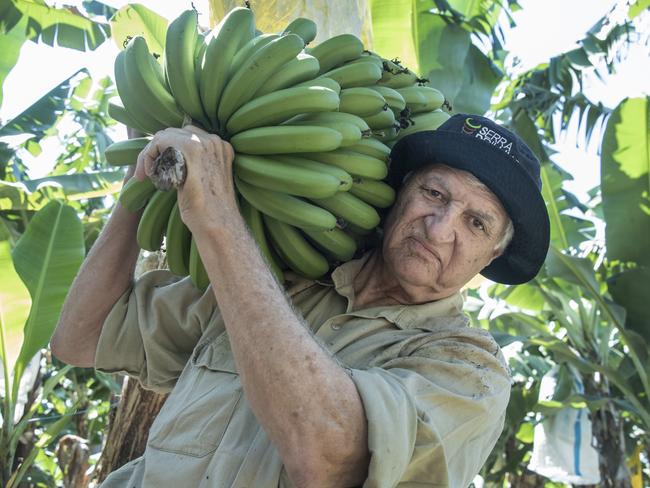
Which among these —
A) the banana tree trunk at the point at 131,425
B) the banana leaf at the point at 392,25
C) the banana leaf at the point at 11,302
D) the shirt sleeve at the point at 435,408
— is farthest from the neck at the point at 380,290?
the banana leaf at the point at 11,302

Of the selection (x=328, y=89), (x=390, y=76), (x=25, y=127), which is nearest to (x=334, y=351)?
(x=328, y=89)

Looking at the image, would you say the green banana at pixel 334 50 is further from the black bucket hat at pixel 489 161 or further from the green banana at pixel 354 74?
the black bucket hat at pixel 489 161

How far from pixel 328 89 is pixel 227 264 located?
466 millimetres

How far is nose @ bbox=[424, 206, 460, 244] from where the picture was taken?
207 centimetres

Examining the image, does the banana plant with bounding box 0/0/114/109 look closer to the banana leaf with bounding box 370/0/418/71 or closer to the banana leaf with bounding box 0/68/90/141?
the banana leaf with bounding box 0/68/90/141

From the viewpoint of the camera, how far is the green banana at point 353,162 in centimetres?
188

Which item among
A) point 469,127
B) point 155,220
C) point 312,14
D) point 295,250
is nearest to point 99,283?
point 155,220

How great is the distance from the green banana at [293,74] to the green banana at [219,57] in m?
0.10

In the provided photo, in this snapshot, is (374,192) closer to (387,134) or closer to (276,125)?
(387,134)

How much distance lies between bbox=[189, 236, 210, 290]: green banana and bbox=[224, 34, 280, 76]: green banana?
435mm

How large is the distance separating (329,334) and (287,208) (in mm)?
401

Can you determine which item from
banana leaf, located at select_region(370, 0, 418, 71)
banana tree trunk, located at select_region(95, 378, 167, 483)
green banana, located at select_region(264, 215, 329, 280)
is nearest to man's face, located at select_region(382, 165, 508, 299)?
green banana, located at select_region(264, 215, 329, 280)

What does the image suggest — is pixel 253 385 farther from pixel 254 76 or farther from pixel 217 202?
pixel 254 76

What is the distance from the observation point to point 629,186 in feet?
17.3
